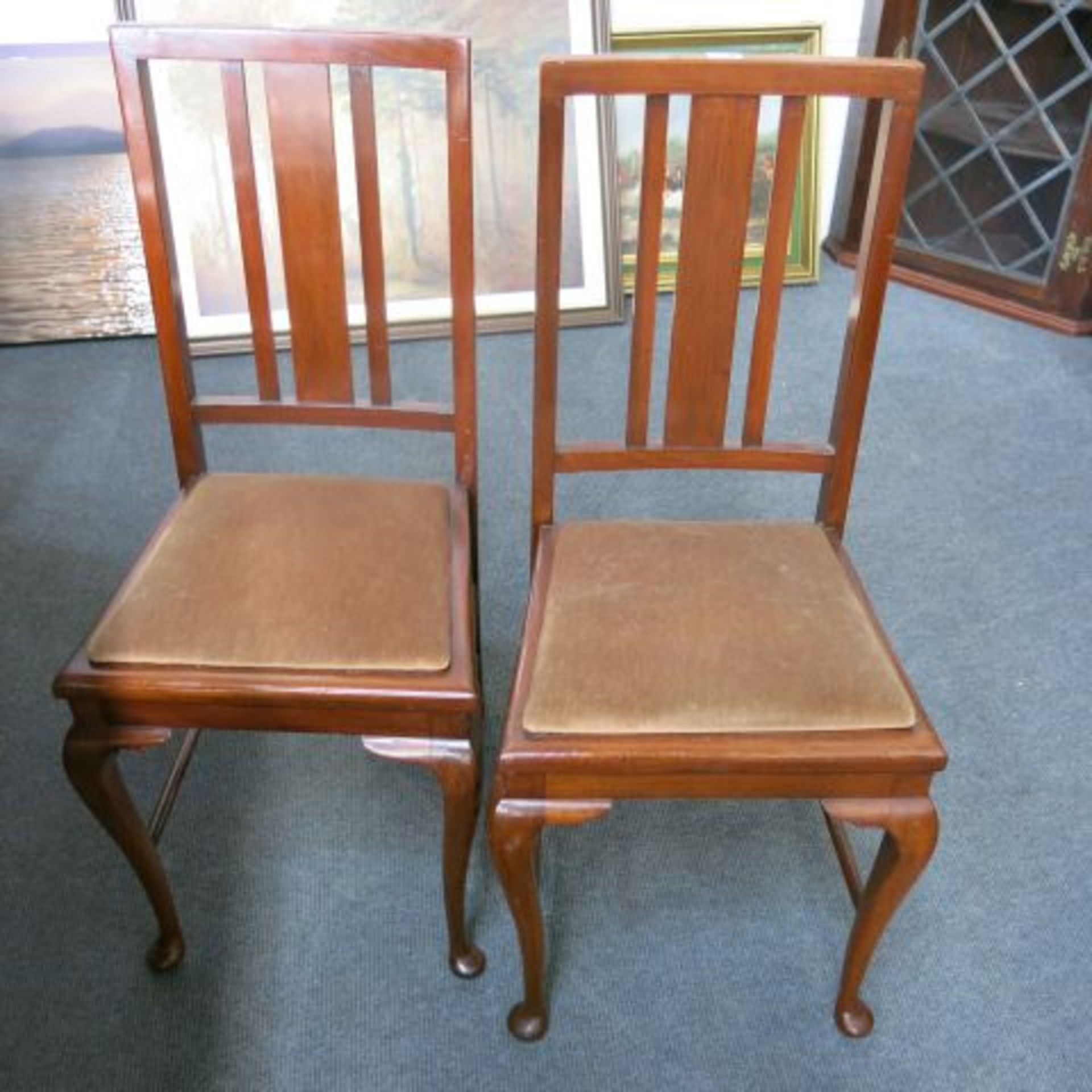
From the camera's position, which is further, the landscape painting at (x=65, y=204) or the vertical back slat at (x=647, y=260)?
the landscape painting at (x=65, y=204)

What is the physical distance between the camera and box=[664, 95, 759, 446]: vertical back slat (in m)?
1.23

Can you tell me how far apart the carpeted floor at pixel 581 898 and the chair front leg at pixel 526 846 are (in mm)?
182

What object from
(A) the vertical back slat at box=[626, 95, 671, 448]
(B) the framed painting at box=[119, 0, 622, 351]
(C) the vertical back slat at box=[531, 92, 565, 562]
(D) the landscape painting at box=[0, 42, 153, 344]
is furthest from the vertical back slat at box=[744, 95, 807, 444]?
(D) the landscape painting at box=[0, 42, 153, 344]

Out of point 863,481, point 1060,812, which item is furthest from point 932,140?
point 1060,812

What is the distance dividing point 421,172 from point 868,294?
166cm

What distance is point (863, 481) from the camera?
2311mm

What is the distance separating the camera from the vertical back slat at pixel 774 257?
4.02 feet

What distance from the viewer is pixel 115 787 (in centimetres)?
122

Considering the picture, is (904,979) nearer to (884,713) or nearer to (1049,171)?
(884,713)

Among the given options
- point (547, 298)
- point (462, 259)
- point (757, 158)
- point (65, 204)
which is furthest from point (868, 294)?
point (65, 204)

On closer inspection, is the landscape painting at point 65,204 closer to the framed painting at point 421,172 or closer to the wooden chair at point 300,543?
the framed painting at point 421,172

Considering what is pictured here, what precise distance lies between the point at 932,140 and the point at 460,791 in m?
2.52

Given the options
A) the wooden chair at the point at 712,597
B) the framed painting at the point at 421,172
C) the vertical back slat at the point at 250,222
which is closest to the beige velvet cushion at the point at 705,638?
the wooden chair at the point at 712,597

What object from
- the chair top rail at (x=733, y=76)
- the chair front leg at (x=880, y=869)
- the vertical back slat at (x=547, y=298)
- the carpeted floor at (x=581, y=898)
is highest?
the chair top rail at (x=733, y=76)
